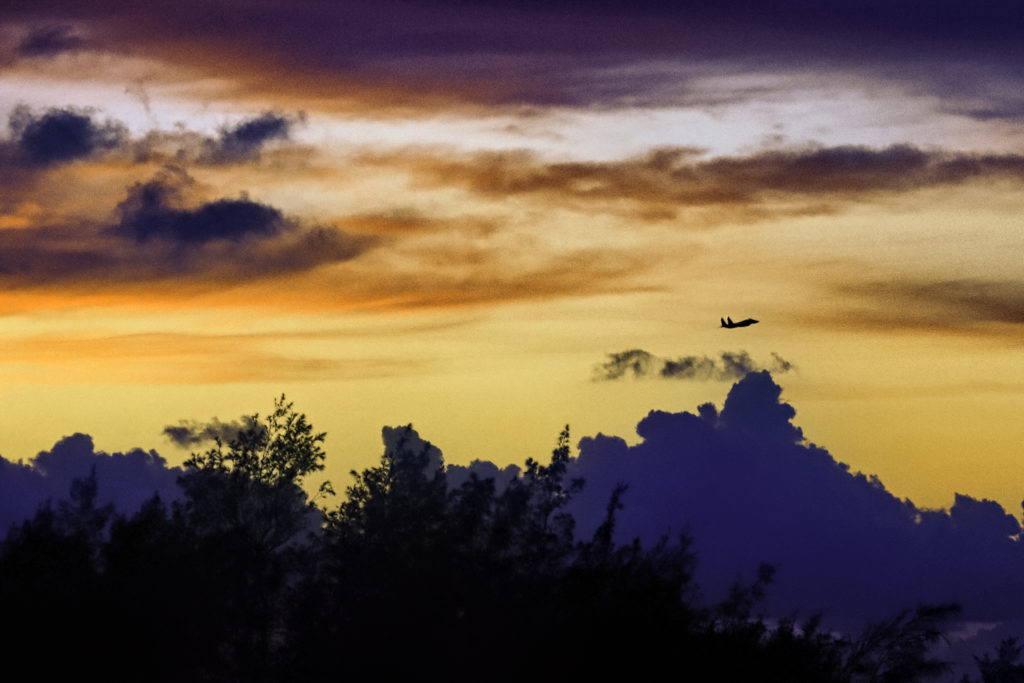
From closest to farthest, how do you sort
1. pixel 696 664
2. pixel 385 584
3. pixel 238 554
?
pixel 696 664
pixel 385 584
pixel 238 554

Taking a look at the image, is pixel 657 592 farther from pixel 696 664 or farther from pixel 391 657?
pixel 391 657

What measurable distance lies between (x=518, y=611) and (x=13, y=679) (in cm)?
1744

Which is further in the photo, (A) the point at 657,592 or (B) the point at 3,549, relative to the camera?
(B) the point at 3,549

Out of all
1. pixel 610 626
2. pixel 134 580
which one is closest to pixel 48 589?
pixel 134 580

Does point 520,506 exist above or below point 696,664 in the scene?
above

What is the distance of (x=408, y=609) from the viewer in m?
51.9

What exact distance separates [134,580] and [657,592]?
2015 centimetres

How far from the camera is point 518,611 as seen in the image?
170 ft

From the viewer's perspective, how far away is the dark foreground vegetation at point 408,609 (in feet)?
163

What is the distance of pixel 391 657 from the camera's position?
50.6 metres

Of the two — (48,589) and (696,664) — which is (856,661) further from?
(48,589)

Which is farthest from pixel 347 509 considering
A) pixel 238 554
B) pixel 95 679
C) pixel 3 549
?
pixel 95 679

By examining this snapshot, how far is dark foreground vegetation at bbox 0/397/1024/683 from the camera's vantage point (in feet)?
163

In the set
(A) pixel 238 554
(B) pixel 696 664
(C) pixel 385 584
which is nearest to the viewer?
(B) pixel 696 664
